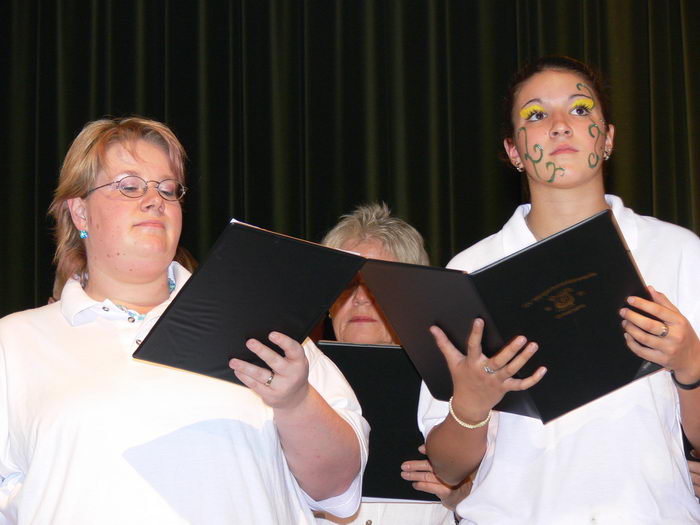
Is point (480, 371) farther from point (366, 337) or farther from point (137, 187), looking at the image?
point (366, 337)

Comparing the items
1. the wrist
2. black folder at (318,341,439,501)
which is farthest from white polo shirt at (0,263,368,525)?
the wrist

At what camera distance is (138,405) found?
1753mm

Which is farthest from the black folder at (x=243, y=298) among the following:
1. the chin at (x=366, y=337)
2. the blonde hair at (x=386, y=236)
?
the blonde hair at (x=386, y=236)

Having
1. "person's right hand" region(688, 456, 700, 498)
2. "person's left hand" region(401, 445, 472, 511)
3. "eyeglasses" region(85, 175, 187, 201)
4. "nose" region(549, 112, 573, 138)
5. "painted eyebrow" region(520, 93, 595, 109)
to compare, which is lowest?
"person's left hand" region(401, 445, 472, 511)

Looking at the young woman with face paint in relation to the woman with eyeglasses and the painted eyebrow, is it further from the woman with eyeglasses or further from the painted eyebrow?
the woman with eyeglasses

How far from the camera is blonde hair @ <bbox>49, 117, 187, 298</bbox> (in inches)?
78.8

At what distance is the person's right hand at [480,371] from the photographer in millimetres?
1695

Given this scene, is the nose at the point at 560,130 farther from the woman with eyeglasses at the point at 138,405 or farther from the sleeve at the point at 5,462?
the sleeve at the point at 5,462

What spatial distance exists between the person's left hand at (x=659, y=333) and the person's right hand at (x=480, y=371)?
0.58 feet

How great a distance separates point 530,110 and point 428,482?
3.19 ft

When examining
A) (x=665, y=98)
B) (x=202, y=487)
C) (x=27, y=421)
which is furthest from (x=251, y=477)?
(x=665, y=98)

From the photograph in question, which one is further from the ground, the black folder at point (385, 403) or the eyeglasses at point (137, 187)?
the eyeglasses at point (137, 187)

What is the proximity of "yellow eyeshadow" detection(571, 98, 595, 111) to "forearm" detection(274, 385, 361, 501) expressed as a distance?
91 cm

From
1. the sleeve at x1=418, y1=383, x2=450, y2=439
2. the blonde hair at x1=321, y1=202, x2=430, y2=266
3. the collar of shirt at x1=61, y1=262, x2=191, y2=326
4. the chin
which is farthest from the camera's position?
the blonde hair at x1=321, y1=202, x2=430, y2=266
